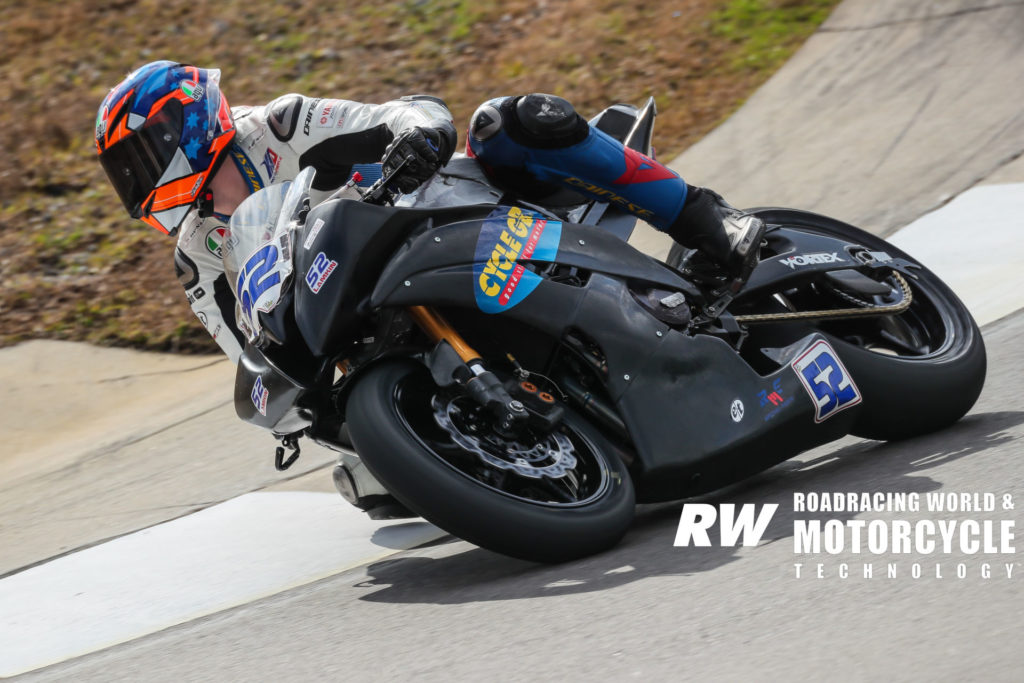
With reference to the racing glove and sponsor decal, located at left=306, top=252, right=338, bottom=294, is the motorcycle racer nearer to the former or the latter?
the racing glove

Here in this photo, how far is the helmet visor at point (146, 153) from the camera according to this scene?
13.2 ft

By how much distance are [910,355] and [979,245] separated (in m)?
2.07

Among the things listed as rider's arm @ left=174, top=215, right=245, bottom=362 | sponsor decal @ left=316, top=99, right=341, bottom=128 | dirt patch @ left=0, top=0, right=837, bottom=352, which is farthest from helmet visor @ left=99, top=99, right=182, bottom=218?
dirt patch @ left=0, top=0, right=837, bottom=352

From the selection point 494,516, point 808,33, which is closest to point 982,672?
point 494,516

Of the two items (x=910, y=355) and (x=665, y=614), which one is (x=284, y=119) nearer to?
(x=910, y=355)

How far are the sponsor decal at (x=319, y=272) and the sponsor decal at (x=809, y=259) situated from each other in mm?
1468

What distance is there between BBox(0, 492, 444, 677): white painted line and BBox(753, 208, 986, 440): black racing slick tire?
1430mm

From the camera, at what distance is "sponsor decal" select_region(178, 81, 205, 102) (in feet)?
13.4

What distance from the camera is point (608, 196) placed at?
3826 mm

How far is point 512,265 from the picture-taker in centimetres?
344

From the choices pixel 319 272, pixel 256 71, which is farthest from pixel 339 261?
pixel 256 71

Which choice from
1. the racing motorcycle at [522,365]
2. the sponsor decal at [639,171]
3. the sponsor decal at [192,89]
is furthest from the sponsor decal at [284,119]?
the sponsor decal at [639,171]

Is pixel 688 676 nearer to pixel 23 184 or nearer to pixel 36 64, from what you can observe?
pixel 23 184
